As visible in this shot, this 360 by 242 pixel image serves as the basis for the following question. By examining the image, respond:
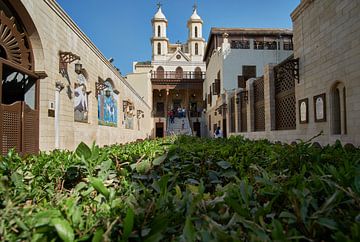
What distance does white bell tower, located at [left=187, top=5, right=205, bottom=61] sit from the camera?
44.0 metres

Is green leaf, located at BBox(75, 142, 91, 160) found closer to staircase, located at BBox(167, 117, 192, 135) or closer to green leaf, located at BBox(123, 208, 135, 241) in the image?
green leaf, located at BBox(123, 208, 135, 241)

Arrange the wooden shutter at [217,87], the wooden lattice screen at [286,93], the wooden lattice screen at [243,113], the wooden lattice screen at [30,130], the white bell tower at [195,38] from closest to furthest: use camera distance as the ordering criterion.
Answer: the wooden lattice screen at [30,130] → the wooden lattice screen at [286,93] → the wooden lattice screen at [243,113] → the wooden shutter at [217,87] → the white bell tower at [195,38]

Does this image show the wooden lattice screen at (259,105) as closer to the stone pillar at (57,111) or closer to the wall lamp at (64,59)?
the wall lamp at (64,59)

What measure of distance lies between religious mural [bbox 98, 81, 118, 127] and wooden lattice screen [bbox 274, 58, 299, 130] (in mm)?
6805

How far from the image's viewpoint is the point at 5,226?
1.04m

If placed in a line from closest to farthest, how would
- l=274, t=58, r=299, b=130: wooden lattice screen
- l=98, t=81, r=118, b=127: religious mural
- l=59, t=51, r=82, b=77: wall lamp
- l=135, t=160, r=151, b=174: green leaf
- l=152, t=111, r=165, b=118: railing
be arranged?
l=135, t=160, r=151, b=174: green leaf
l=59, t=51, r=82, b=77: wall lamp
l=274, t=58, r=299, b=130: wooden lattice screen
l=98, t=81, r=118, b=127: religious mural
l=152, t=111, r=165, b=118: railing

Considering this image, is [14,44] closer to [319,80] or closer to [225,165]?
[225,165]

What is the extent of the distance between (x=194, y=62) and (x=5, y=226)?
4040 centimetres

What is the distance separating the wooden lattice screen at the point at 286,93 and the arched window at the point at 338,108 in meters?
1.89

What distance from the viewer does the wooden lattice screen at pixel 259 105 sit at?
1283cm

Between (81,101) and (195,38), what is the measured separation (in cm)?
3764

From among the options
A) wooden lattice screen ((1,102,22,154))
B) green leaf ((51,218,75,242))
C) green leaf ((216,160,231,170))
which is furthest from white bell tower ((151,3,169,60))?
green leaf ((51,218,75,242))

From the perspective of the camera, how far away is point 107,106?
480 inches

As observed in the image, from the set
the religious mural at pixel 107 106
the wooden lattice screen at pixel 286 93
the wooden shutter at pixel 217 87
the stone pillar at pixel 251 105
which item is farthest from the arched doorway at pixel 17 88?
the wooden shutter at pixel 217 87
